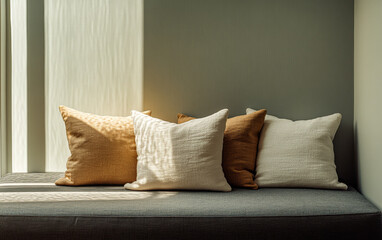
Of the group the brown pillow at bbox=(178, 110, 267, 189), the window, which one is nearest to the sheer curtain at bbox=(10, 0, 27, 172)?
the window

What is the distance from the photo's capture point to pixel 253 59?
2.77 metres

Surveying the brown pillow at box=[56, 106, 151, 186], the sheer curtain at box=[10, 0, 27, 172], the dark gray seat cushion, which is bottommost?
the dark gray seat cushion

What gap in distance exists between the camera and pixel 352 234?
189cm

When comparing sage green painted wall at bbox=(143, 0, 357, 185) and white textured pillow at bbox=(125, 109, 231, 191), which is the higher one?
sage green painted wall at bbox=(143, 0, 357, 185)

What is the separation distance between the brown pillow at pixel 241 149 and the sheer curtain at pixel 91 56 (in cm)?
79

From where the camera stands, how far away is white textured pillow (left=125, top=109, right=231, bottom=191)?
2.22 meters

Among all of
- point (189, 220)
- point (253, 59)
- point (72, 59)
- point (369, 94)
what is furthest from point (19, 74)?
point (369, 94)

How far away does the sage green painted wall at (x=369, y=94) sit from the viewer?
2.10 meters

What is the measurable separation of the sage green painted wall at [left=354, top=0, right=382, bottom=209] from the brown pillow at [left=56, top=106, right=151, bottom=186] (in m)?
1.38

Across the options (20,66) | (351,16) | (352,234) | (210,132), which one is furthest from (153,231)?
(351,16)

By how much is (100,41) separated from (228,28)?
923 mm

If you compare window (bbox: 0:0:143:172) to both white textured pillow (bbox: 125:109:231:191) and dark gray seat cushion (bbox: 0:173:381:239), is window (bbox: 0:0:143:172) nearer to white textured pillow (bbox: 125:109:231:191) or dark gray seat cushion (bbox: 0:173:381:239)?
white textured pillow (bbox: 125:109:231:191)

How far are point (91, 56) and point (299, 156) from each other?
1602mm

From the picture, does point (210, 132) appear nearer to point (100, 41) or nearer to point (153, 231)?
point (153, 231)
